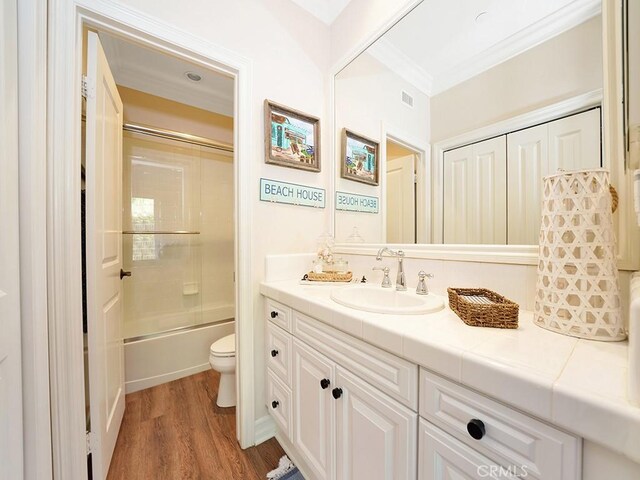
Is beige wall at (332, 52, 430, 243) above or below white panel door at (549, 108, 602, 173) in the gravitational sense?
above

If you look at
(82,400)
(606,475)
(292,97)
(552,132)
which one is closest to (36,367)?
(82,400)

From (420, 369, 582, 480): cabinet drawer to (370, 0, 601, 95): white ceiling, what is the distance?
1.14 meters

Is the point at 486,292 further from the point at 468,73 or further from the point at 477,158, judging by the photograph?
the point at 468,73

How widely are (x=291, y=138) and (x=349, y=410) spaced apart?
4.54ft

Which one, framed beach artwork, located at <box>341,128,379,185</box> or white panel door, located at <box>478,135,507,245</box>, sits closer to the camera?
white panel door, located at <box>478,135,507,245</box>

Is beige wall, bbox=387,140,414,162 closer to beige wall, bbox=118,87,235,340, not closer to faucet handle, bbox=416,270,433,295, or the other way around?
faucet handle, bbox=416,270,433,295

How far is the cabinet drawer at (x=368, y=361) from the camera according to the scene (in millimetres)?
659

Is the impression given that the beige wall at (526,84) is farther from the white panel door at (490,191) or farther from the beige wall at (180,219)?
the beige wall at (180,219)

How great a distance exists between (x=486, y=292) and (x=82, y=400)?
5.25ft

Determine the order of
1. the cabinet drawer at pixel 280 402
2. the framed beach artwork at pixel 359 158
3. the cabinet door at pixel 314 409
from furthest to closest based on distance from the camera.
→ the framed beach artwork at pixel 359 158
the cabinet drawer at pixel 280 402
the cabinet door at pixel 314 409

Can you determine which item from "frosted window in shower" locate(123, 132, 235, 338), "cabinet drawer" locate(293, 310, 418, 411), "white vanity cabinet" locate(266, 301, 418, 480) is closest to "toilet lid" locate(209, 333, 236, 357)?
"white vanity cabinet" locate(266, 301, 418, 480)

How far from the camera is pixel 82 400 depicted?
99 centimetres

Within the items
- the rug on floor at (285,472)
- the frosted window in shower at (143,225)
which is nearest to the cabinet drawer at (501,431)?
the rug on floor at (285,472)

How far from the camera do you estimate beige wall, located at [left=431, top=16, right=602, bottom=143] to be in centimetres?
77
